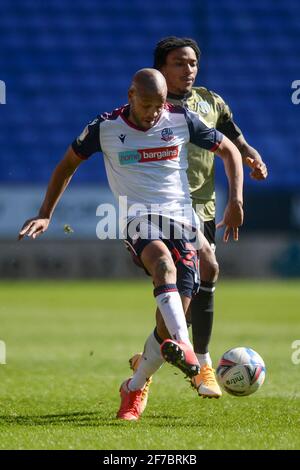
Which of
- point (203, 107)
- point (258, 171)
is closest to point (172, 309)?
point (258, 171)

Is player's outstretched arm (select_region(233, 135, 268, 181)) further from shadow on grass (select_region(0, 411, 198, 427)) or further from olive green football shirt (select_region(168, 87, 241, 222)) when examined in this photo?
shadow on grass (select_region(0, 411, 198, 427))

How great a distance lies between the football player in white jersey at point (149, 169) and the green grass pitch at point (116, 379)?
0.46 metres

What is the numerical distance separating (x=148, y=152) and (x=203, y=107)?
1.03 meters

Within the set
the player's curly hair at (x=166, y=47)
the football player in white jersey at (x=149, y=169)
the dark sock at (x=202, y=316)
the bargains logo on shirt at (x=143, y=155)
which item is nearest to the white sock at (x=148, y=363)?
the football player in white jersey at (x=149, y=169)

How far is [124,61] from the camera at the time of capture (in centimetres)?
1995

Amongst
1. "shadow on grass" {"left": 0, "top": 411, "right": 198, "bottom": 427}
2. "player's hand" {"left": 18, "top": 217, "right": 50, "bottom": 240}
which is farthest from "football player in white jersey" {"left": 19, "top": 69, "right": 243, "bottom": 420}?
"shadow on grass" {"left": 0, "top": 411, "right": 198, "bottom": 427}

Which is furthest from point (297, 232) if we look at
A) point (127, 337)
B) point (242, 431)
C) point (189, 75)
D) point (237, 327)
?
point (242, 431)

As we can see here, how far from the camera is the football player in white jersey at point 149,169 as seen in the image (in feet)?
17.4

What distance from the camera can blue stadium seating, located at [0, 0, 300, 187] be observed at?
19.4 metres

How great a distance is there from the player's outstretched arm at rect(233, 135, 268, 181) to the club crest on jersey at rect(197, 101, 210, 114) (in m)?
0.26

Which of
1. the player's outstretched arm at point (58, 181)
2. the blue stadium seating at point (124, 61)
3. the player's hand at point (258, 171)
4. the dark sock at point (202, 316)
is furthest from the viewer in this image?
the blue stadium seating at point (124, 61)

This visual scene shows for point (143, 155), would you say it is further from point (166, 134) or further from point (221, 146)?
point (221, 146)

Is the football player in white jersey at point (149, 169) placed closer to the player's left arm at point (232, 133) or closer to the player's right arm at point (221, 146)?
the player's right arm at point (221, 146)
